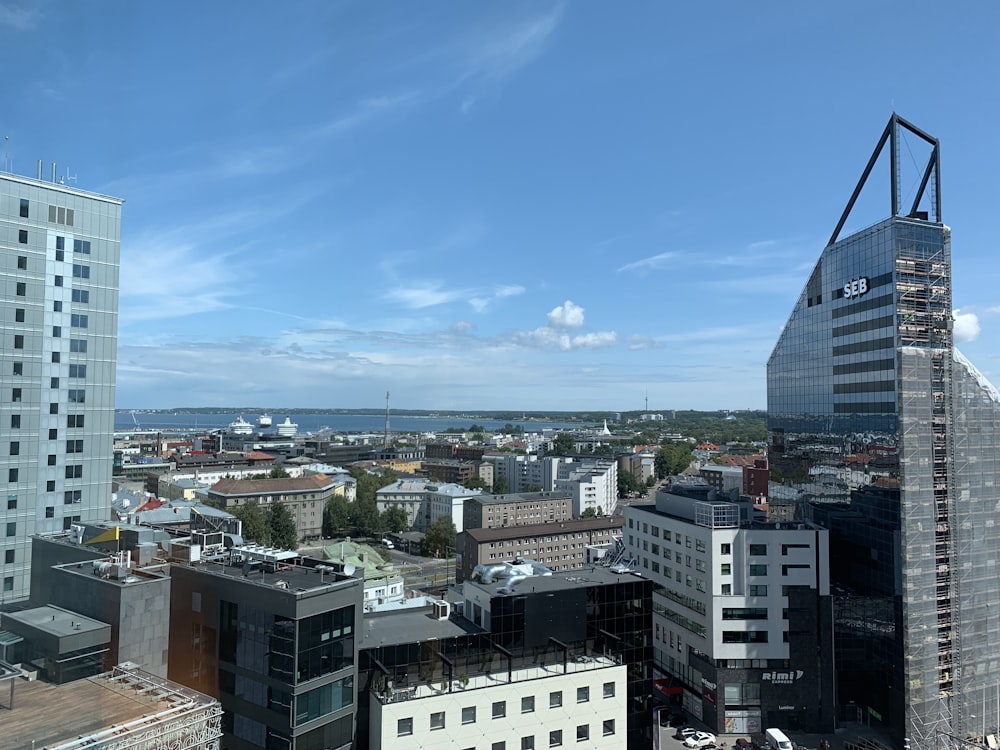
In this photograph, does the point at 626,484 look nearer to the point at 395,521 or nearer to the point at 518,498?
the point at 518,498

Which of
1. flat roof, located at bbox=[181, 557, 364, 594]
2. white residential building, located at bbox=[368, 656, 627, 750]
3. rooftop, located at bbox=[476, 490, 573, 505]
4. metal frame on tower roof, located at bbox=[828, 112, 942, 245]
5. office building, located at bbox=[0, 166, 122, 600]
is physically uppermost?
metal frame on tower roof, located at bbox=[828, 112, 942, 245]

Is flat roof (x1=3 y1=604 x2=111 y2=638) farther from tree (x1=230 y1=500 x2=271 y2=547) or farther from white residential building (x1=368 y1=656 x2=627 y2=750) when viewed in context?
tree (x1=230 y1=500 x2=271 y2=547)

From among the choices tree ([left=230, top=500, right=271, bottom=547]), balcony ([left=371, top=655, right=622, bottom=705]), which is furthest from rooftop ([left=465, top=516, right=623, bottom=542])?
balcony ([left=371, top=655, right=622, bottom=705])

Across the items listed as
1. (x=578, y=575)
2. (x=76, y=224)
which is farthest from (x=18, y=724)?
(x=76, y=224)

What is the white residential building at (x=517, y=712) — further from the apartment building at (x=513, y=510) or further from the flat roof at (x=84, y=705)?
the apartment building at (x=513, y=510)

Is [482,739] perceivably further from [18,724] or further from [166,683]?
[18,724]

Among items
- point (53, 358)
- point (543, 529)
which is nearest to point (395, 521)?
point (543, 529)
